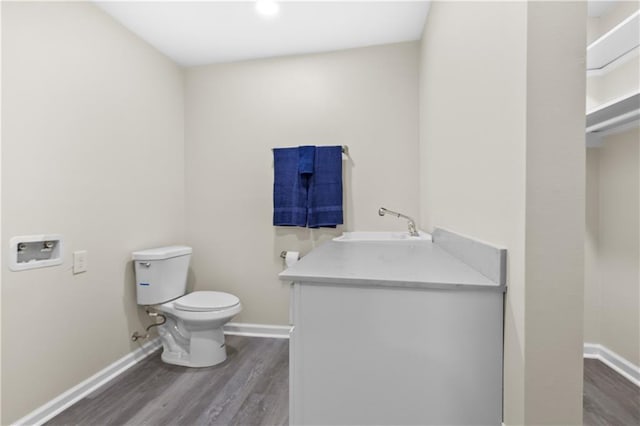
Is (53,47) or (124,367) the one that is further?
(124,367)

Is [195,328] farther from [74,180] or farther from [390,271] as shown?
[390,271]

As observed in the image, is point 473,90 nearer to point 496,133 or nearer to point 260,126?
point 496,133

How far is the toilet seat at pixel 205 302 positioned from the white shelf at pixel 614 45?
2.53 meters

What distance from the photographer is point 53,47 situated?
157 cm

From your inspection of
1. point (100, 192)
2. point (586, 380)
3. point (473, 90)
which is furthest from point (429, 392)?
point (100, 192)

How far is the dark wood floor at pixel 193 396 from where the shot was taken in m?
1.50

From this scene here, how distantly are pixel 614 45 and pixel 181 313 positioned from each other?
111 inches

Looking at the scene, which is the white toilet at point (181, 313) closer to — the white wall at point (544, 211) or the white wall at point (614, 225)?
the white wall at point (544, 211)

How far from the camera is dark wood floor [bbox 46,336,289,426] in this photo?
1.50 meters

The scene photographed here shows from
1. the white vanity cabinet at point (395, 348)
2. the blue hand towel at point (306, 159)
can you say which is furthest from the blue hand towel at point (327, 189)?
the white vanity cabinet at point (395, 348)

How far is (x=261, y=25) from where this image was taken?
2.05 meters

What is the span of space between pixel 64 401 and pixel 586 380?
115 inches

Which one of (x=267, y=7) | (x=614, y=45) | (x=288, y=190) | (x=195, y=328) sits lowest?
(x=195, y=328)

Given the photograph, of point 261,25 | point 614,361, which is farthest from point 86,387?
point 614,361
